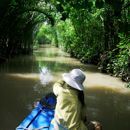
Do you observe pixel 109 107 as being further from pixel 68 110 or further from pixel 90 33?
pixel 90 33

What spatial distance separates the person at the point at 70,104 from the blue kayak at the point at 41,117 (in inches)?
33.7

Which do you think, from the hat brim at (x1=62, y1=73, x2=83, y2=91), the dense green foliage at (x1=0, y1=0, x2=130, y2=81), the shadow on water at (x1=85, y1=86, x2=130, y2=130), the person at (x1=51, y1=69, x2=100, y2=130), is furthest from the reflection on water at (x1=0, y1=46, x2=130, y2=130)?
the hat brim at (x1=62, y1=73, x2=83, y2=91)

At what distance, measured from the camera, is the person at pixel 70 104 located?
172 inches

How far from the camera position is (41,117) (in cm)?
600

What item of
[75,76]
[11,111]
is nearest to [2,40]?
[11,111]

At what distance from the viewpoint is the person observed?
436cm

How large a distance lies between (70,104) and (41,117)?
174 centimetres

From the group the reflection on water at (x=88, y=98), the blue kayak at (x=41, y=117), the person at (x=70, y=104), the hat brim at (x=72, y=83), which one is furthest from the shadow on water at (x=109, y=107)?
the hat brim at (x=72, y=83)

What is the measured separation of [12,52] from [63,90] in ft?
78.8

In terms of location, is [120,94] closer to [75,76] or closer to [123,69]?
[123,69]

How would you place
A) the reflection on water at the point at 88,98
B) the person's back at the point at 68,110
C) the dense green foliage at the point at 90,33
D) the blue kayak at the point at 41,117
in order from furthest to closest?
the dense green foliage at the point at 90,33
the reflection on water at the point at 88,98
the blue kayak at the point at 41,117
the person's back at the point at 68,110

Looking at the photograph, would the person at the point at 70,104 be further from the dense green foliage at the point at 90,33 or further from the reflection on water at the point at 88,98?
the dense green foliage at the point at 90,33

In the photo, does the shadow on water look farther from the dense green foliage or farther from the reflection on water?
the dense green foliage

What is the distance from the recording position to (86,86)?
44.8 ft
